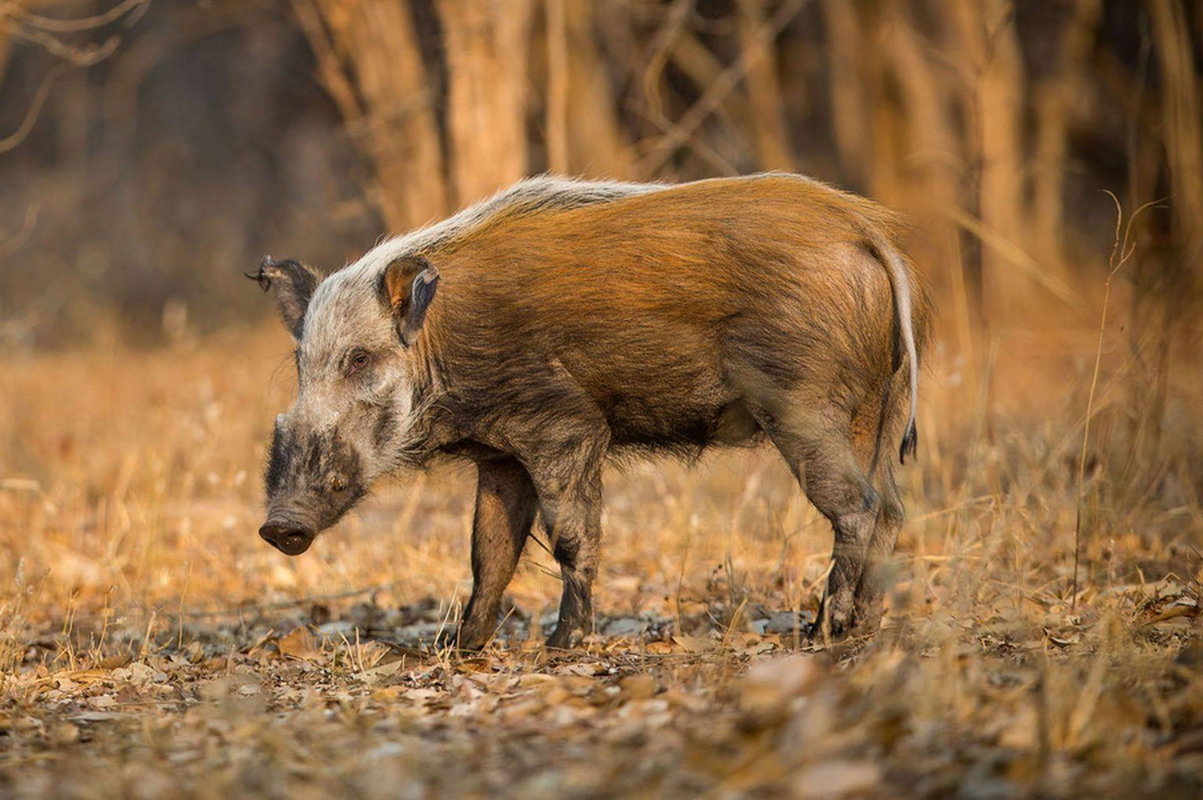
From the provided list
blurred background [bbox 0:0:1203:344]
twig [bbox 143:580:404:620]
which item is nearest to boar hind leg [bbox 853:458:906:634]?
blurred background [bbox 0:0:1203:344]

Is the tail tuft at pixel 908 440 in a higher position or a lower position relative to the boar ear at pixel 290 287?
lower

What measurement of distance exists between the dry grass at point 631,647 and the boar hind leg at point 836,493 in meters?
0.17

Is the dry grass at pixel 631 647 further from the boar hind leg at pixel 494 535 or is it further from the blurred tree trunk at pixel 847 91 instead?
the blurred tree trunk at pixel 847 91

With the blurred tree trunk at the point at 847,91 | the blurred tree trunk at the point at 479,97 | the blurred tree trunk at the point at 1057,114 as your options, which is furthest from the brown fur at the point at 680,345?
the blurred tree trunk at the point at 847,91

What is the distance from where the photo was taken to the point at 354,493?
4852 mm

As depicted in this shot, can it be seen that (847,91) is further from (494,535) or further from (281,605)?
(494,535)

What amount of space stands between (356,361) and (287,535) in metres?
0.63

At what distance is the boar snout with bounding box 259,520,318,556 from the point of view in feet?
15.1

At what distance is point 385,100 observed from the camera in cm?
876

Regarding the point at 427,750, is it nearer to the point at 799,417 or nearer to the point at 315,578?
the point at 799,417

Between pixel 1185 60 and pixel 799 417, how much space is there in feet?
11.6

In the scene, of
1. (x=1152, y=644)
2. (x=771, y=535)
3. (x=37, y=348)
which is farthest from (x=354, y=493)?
(x=37, y=348)

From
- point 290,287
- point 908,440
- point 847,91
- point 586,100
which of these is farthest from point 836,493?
point 847,91

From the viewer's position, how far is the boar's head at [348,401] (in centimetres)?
474
